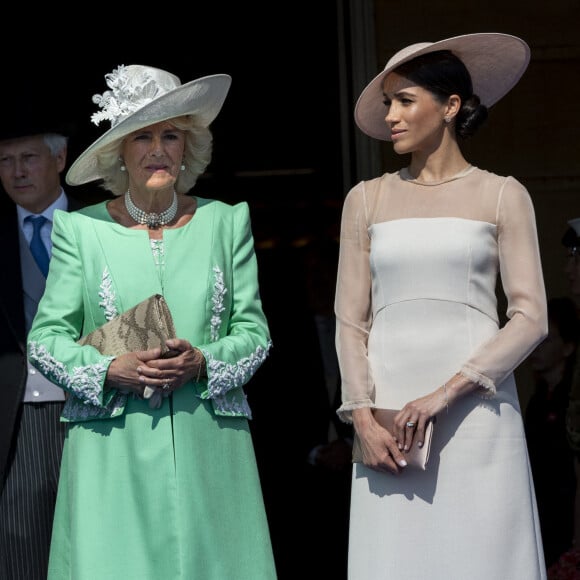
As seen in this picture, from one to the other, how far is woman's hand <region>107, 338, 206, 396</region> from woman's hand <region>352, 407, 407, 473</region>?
1.65 ft

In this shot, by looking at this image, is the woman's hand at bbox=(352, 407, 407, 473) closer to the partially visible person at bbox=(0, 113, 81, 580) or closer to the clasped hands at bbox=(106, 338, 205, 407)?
the clasped hands at bbox=(106, 338, 205, 407)

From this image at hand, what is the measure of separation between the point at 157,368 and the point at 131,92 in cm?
89

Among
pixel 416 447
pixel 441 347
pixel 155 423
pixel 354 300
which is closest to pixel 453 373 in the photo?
pixel 441 347

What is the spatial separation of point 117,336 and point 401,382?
2.77ft

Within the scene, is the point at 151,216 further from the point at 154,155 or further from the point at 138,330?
the point at 138,330

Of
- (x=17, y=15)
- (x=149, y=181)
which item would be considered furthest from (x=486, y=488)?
(x=17, y=15)

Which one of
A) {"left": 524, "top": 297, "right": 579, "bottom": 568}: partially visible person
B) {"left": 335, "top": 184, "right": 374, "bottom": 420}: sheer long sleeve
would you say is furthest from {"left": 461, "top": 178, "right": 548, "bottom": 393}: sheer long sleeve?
{"left": 524, "top": 297, "right": 579, "bottom": 568}: partially visible person

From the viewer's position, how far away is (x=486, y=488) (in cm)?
478

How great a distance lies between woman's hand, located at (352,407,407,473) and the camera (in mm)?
4742

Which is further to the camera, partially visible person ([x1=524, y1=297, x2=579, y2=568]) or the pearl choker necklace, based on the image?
partially visible person ([x1=524, y1=297, x2=579, y2=568])

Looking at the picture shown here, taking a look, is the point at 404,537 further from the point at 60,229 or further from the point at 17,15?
the point at 17,15

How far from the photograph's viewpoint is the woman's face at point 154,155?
508 cm

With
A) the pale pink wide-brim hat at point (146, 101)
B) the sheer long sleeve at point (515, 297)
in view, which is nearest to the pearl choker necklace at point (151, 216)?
the pale pink wide-brim hat at point (146, 101)

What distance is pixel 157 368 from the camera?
4816 mm
